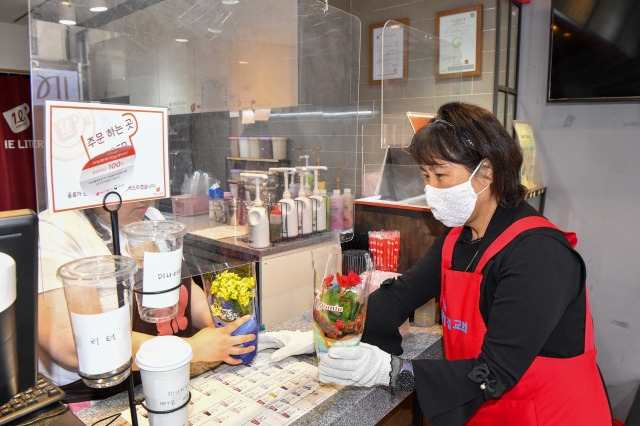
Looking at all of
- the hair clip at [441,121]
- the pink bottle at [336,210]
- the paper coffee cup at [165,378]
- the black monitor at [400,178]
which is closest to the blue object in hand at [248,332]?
the paper coffee cup at [165,378]

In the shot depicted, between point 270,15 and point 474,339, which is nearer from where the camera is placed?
point 474,339

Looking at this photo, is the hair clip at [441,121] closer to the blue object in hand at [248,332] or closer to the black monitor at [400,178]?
the blue object in hand at [248,332]

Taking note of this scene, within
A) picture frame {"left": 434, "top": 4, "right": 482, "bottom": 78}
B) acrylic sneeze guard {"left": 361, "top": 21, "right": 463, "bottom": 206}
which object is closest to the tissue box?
acrylic sneeze guard {"left": 361, "top": 21, "right": 463, "bottom": 206}

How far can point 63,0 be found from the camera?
99 centimetres

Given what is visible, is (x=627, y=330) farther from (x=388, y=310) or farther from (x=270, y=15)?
(x=270, y=15)

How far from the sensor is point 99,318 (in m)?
0.75

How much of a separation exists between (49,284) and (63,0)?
2.04ft

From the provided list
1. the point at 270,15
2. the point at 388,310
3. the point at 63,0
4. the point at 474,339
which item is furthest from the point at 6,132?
the point at 474,339

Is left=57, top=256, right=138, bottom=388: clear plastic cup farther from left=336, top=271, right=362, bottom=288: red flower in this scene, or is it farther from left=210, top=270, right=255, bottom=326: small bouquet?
left=336, top=271, right=362, bottom=288: red flower

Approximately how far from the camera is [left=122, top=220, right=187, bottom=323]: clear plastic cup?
873mm

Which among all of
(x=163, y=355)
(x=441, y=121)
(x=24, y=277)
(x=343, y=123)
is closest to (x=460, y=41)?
(x=343, y=123)

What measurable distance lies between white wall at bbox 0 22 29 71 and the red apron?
4.82m

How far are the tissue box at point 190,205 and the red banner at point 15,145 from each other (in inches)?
136

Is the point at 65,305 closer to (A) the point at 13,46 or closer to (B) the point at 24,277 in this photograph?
(B) the point at 24,277
